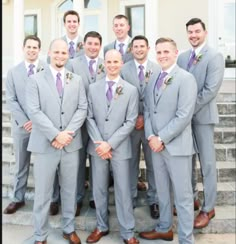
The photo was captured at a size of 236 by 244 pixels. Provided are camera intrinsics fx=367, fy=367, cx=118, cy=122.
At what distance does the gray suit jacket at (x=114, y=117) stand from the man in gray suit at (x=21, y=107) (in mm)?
750

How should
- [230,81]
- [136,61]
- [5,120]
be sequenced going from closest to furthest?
[136,61] → [5,120] → [230,81]

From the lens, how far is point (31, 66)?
396 centimetres

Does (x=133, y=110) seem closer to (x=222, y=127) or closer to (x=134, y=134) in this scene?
(x=134, y=134)

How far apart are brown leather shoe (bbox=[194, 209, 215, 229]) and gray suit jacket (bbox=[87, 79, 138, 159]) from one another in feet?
3.18

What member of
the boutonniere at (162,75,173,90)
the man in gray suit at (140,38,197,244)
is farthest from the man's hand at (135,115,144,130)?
the boutonniere at (162,75,173,90)

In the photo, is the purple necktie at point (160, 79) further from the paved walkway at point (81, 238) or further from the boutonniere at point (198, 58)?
the paved walkway at point (81, 238)

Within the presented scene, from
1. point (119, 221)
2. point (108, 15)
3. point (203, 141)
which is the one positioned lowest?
point (119, 221)

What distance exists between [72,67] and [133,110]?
0.86 metres

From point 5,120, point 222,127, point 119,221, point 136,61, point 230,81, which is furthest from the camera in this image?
point 230,81

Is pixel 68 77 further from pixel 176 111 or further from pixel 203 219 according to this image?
pixel 203 219

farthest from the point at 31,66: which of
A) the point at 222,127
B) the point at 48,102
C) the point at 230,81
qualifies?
the point at 230,81

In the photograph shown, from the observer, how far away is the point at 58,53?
3.31 m

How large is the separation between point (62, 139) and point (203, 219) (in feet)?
5.34

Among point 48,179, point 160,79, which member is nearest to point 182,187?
point 160,79
